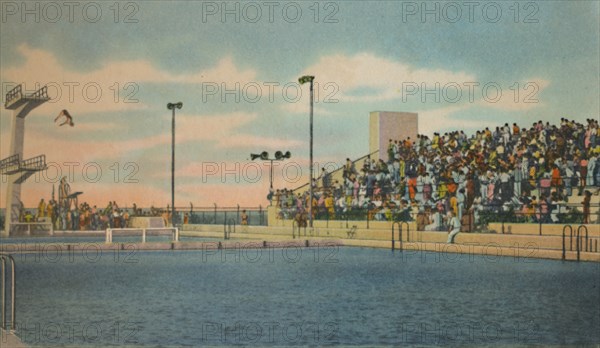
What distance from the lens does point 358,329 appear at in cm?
1284

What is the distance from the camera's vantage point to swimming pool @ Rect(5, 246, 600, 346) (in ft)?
40.3

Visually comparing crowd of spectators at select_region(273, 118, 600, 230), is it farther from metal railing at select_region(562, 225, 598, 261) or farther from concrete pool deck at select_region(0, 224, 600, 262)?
metal railing at select_region(562, 225, 598, 261)

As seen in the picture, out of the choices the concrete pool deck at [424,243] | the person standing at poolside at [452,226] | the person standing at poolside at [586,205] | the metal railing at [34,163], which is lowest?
the concrete pool deck at [424,243]

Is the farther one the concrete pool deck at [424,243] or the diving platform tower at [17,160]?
the diving platform tower at [17,160]

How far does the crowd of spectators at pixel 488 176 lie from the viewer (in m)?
27.7

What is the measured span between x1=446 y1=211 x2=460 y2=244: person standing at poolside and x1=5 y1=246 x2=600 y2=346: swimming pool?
188 centimetres

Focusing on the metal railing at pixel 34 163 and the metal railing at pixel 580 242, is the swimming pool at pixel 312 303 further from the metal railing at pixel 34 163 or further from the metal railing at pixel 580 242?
the metal railing at pixel 34 163

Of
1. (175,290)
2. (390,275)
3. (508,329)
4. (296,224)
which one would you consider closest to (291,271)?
(390,275)

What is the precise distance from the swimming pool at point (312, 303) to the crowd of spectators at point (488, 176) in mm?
3175

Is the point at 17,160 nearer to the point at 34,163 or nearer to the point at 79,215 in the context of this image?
the point at 34,163

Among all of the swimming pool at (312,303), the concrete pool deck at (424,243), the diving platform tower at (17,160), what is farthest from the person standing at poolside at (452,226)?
the diving platform tower at (17,160)

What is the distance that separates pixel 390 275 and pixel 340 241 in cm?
1391

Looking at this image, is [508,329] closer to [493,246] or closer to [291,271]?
[291,271]

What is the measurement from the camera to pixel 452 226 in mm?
28922
